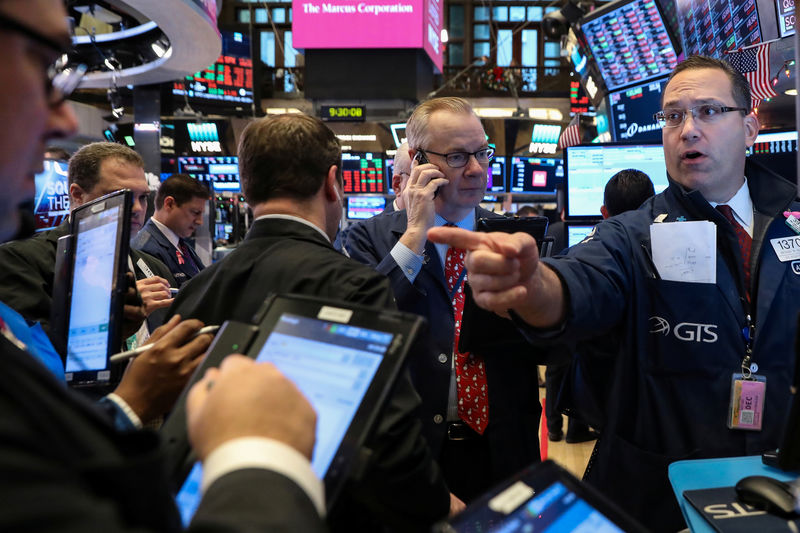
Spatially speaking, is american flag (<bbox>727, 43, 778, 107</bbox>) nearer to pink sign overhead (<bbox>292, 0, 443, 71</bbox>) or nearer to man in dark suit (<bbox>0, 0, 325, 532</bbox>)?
man in dark suit (<bbox>0, 0, 325, 532</bbox>)

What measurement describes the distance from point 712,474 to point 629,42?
438cm

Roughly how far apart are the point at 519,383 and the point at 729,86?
1.04 m

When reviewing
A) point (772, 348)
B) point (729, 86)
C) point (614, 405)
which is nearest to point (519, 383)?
point (614, 405)

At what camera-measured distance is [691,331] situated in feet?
5.25

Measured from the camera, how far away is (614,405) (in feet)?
5.44

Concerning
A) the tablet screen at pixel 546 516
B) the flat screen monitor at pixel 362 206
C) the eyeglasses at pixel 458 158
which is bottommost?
the tablet screen at pixel 546 516

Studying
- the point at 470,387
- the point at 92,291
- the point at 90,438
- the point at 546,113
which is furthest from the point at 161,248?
the point at 546,113

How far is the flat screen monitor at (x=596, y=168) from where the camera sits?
3875mm

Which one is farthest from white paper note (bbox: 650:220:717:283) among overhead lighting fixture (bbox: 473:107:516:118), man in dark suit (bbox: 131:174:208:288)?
overhead lighting fixture (bbox: 473:107:516:118)

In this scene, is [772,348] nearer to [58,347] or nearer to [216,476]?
[216,476]

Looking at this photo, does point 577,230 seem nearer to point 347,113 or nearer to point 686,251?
point 686,251

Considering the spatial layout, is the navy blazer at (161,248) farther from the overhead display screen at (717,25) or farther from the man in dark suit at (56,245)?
the overhead display screen at (717,25)

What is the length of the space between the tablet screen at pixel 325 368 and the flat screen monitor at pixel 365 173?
835 centimetres

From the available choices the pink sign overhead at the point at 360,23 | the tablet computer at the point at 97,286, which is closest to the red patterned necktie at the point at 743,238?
the tablet computer at the point at 97,286
